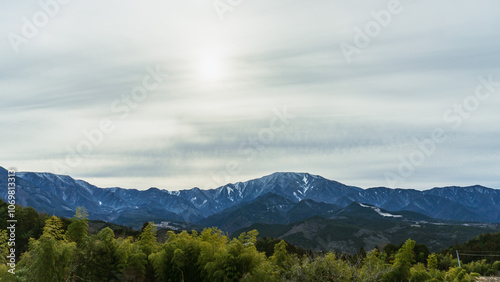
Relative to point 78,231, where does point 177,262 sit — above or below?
below

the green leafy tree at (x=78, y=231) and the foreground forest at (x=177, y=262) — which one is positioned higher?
the green leafy tree at (x=78, y=231)

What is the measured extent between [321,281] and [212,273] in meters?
12.9

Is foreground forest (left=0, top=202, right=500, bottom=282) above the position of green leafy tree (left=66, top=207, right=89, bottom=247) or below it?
below

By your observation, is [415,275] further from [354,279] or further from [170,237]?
[170,237]

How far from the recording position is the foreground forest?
20712 mm

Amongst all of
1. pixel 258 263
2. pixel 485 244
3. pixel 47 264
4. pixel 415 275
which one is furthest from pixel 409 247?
pixel 485 244

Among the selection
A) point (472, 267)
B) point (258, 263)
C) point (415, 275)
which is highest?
point (258, 263)

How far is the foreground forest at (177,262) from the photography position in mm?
20712

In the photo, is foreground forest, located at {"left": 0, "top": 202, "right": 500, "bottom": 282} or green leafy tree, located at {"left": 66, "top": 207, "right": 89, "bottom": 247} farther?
green leafy tree, located at {"left": 66, "top": 207, "right": 89, "bottom": 247}

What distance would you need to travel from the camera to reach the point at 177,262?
1277 inches

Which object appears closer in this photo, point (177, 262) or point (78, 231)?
point (177, 262)

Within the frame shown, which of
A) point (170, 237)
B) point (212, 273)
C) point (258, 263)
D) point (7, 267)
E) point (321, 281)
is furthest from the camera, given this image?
point (170, 237)

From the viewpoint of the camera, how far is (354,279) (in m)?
18.6

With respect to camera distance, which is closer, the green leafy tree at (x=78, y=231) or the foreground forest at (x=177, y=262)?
the foreground forest at (x=177, y=262)
